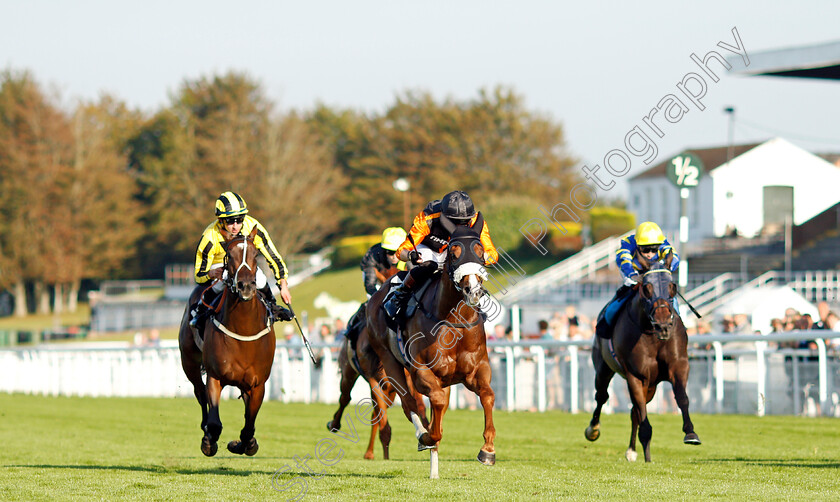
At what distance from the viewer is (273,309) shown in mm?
9250

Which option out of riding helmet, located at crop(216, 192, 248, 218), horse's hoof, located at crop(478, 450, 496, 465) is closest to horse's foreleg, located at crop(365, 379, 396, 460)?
riding helmet, located at crop(216, 192, 248, 218)

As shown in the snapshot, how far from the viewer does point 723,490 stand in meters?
7.45

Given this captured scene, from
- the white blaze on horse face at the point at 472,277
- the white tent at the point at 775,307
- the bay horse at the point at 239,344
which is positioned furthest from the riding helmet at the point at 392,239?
the white tent at the point at 775,307

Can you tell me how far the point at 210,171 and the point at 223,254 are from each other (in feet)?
163

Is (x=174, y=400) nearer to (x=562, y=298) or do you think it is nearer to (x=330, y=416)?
(x=330, y=416)

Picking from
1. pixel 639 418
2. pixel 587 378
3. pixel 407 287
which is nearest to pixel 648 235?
pixel 639 418

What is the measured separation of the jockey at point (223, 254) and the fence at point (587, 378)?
3.60 ft

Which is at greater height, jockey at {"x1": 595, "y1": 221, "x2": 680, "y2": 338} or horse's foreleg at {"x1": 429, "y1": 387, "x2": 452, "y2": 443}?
jockey at {"x1": 595, "y1": 221, "x2": 680, "y2": 338}

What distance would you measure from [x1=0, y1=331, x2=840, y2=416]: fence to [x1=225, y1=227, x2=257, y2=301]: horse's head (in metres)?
1.76

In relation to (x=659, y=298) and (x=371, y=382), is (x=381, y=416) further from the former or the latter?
(x=659, y=298)

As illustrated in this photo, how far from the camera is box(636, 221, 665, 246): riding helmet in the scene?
10391 millimetres

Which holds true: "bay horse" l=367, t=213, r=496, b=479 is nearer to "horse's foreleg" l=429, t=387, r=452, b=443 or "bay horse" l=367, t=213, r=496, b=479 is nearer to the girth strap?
"horse's foreleg" l=429, t=387, r=452, b=443

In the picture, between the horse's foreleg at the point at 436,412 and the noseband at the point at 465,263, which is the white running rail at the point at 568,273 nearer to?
the horse's foreleg at the point at 436,412

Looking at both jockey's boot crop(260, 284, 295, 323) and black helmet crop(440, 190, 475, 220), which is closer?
black helmet crop(440, 190, 475, 220)
